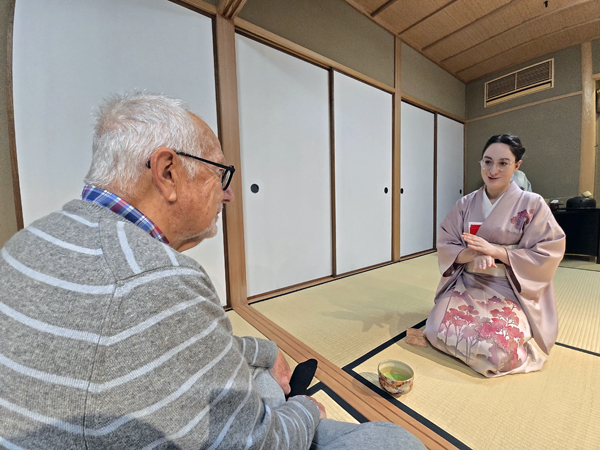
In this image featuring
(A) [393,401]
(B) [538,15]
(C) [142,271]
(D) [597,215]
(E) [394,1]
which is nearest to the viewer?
(C) [142,271]

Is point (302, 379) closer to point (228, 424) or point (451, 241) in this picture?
point (228, 424)

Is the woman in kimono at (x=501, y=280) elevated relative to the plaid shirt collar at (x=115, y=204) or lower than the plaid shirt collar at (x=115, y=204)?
lower

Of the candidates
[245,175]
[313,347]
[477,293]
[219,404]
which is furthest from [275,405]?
[245,175]

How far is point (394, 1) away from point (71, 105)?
3119 millimetres

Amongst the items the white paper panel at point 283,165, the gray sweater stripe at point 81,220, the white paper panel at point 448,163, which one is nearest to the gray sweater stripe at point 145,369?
the gray sweater stripe at point 81,220

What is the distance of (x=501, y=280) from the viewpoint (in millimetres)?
1601

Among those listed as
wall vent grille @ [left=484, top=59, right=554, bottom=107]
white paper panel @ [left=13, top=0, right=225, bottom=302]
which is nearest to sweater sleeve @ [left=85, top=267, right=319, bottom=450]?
white paper panel @ [left=13, top=0, right=225, bottom=302]

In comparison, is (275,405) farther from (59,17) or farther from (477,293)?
(59,17)

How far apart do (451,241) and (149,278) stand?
181cm

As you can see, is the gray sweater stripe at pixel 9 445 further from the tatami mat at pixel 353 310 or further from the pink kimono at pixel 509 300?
the pink kimono at pixel 509 300

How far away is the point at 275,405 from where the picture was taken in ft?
2.74

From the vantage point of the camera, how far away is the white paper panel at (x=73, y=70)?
1.49 m

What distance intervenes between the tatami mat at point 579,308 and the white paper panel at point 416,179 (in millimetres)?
1589

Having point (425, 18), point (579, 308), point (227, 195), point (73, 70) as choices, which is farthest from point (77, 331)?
point (425, 18)
